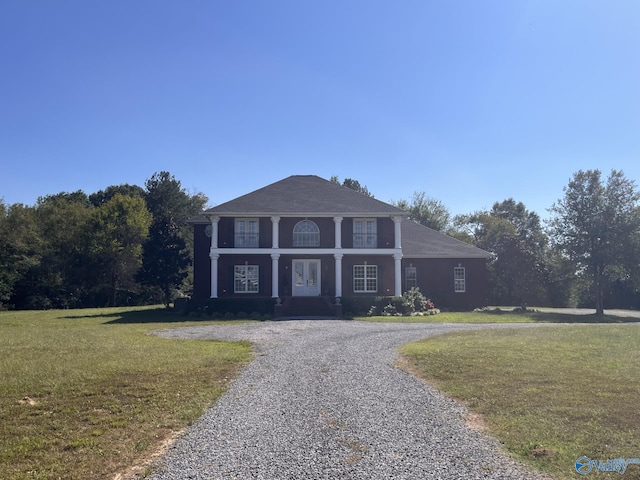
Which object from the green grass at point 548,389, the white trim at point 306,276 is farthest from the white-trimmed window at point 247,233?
the green grass at point 548,389

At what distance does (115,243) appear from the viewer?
142 ft

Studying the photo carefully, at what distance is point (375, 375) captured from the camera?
9.97 metres

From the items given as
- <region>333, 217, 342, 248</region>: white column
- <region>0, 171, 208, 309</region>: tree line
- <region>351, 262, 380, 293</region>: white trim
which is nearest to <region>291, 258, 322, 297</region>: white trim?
<region>333, 217, 342, 248</region>: white column

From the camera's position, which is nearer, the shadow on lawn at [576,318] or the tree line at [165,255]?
the shadow on lawn at [576,318]

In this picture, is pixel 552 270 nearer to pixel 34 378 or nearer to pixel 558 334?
pixel 558 334

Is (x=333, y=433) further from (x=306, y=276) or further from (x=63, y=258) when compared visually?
(x=63, y=258)

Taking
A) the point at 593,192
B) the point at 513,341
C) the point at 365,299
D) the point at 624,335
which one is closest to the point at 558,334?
the point at 624,335

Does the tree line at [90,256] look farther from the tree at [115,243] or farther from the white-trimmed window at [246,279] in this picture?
the white-trimmed window at [246,279]

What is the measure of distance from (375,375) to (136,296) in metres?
40.6

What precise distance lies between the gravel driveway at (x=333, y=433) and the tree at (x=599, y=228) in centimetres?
2640

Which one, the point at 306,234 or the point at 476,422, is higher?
the point at 306,234

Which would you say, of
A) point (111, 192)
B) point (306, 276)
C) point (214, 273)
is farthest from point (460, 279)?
point (111, 192)

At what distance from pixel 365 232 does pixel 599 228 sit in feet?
48.4

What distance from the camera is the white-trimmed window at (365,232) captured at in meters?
30.0
